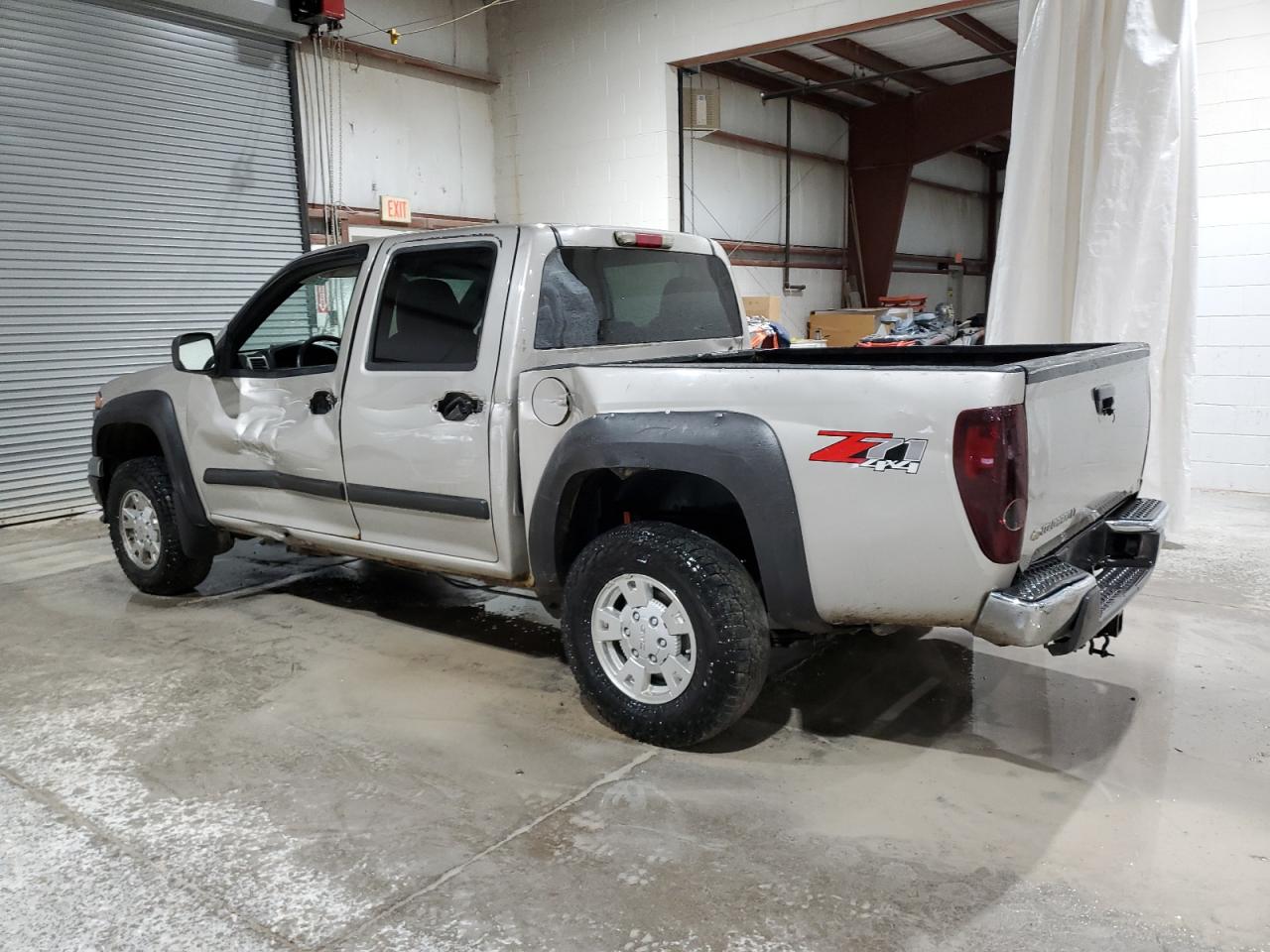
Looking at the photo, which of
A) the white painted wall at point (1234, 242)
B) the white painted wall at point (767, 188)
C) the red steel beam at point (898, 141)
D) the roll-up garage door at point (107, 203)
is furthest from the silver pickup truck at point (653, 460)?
the red steel beam at point (898, 141)

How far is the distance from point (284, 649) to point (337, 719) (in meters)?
0.88

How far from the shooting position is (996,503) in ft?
8.00

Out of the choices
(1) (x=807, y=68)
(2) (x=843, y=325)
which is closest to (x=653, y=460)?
(2) (x=843, y=325)

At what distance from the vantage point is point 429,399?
3.55 m

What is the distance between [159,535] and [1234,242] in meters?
7.05

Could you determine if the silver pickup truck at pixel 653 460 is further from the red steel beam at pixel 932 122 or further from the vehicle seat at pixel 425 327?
the red steel beam at pixel 932 122

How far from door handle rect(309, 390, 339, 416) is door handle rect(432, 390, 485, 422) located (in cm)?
62

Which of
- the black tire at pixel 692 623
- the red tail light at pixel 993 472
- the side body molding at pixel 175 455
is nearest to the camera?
the red tail light at pixel 993 472

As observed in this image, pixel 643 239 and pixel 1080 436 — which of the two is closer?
pixel 1080 436

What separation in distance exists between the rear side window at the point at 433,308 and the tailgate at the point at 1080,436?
190 centimetres

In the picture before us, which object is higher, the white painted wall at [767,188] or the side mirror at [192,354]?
the white painted wall at [767,188]

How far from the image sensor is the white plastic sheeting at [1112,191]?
17.8 feet

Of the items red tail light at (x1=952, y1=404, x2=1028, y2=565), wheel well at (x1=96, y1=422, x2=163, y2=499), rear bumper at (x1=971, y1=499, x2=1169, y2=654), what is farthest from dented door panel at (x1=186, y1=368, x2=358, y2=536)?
rear bumper at (x1=971, y1=499, x2=1169, y2=654)

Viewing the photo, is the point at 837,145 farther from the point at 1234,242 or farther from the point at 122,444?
the point at 122,444
